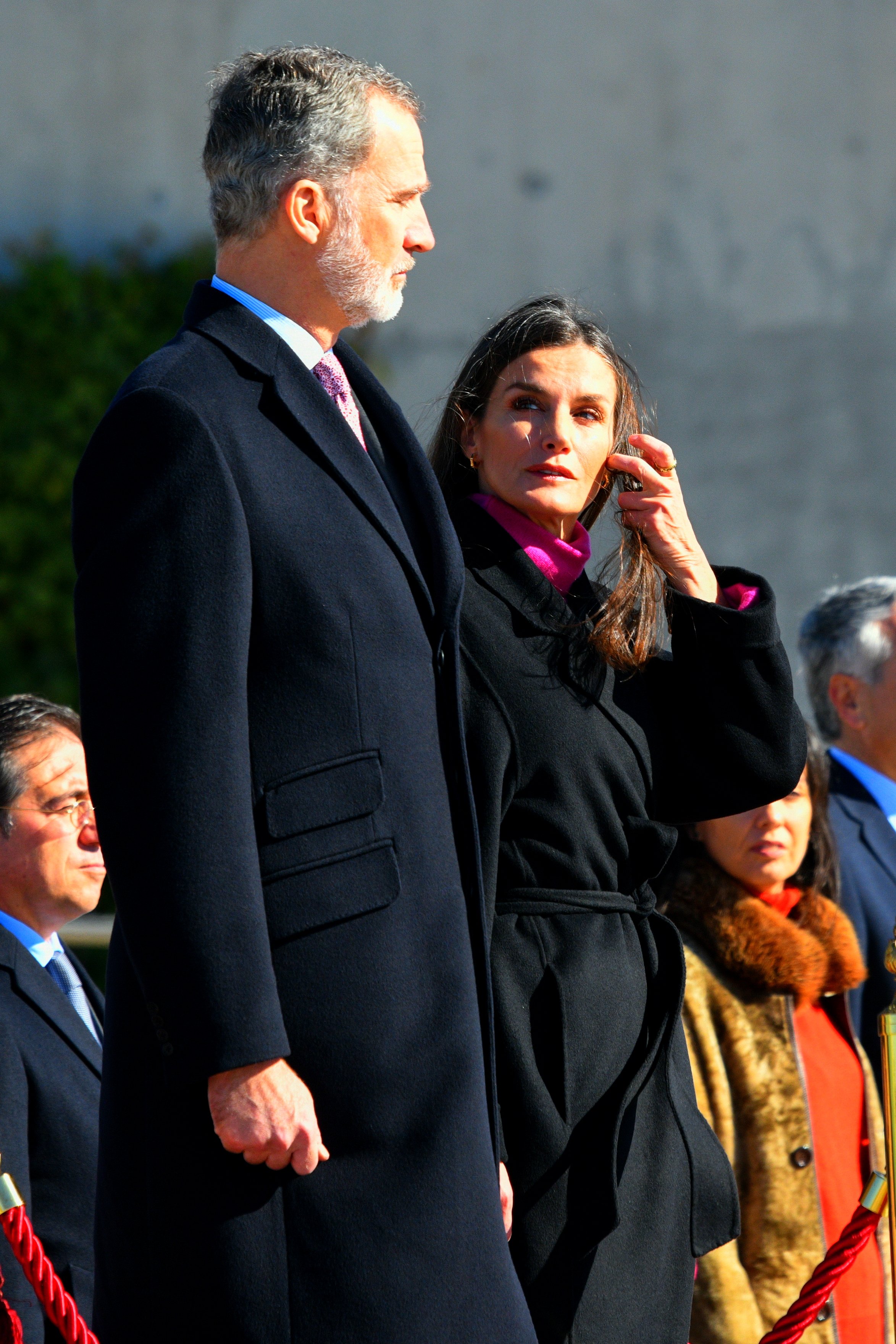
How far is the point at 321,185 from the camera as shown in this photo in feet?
7.36

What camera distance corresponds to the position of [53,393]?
9094 millimetres

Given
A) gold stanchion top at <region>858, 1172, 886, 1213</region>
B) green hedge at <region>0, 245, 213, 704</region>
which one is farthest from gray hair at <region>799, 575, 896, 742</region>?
green hedge at <region>0, 245, 213, 704</region>

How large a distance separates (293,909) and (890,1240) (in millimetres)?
1461

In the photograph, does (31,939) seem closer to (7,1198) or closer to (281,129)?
(7,1198)

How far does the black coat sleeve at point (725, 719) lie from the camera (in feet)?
8.42

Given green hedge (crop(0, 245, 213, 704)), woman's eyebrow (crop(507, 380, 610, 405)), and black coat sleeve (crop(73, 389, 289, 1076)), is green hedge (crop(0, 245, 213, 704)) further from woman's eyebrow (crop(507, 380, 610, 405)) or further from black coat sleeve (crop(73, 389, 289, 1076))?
black coat sleeve (crop(73, 389, 289, 1076))

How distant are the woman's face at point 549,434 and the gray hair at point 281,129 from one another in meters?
0.55

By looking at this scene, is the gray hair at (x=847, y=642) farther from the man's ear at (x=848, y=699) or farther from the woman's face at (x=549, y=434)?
the woman's face at (x=549, y=434)

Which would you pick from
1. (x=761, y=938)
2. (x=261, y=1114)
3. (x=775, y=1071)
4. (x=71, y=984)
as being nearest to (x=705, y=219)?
(x=761, y=938)

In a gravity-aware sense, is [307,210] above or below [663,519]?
above

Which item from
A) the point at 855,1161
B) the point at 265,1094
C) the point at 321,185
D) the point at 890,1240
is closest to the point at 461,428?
the point at 321,185

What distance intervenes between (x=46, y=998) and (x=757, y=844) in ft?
4.96

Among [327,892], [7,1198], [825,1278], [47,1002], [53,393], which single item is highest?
[53,393]

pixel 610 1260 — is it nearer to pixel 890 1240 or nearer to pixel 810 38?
pixel 890 1240
